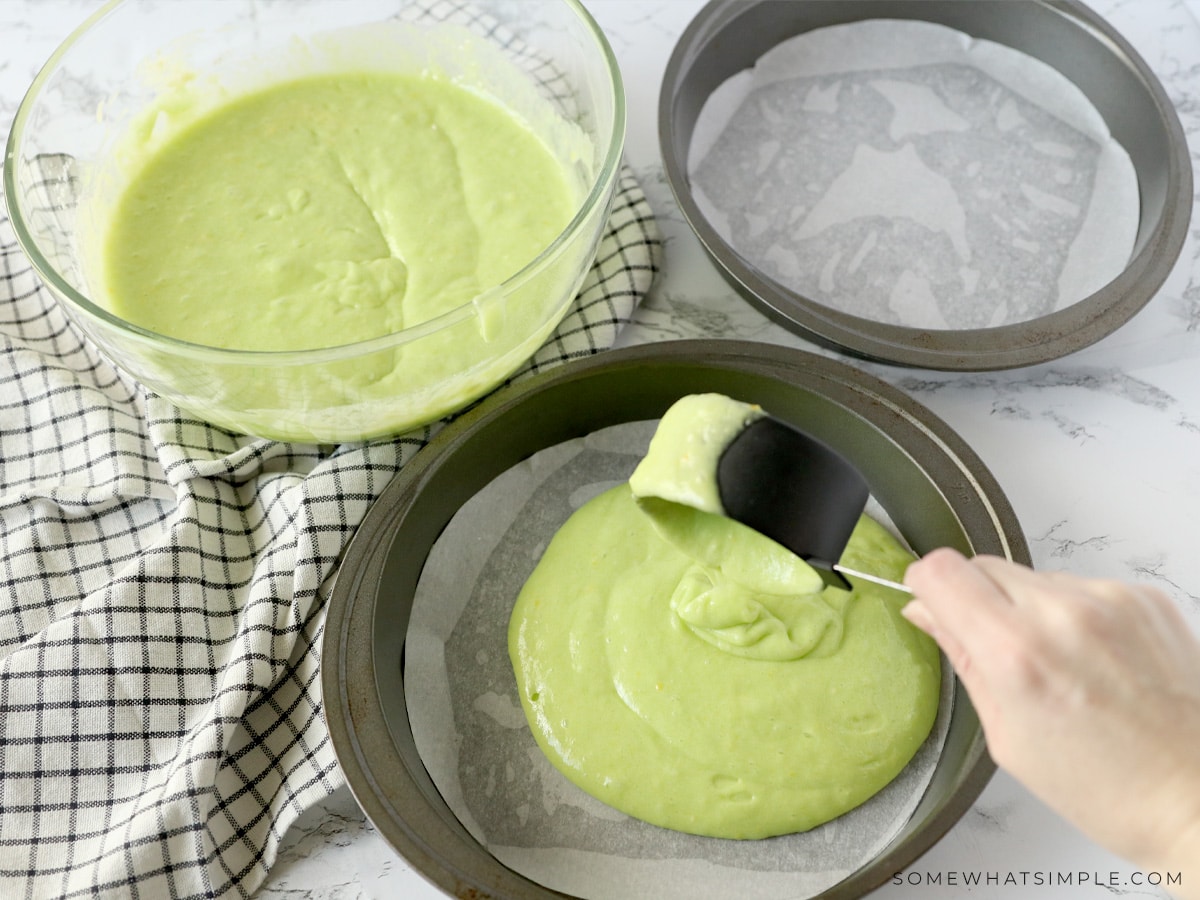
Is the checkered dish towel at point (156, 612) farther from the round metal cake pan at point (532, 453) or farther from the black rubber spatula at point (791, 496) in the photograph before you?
the black rubber spatula at point (791, 496)

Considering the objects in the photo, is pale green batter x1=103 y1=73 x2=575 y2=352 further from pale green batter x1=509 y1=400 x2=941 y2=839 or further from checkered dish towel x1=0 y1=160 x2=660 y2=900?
pale green batter x1=509 y1=400 x2=941 y2=839

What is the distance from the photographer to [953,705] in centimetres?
129

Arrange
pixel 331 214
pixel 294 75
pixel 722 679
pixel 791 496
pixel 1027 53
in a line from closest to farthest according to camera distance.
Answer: pixel 791 496 → pixel 722 679 → pixel 331 214 → pixel 294 75 → pixel 1027 53

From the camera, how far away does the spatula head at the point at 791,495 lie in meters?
1.09

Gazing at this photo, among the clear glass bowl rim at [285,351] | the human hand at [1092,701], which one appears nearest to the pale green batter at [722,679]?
the clear glass bowl rim at [285,351]

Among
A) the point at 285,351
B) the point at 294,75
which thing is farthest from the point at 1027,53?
the point at 285,351

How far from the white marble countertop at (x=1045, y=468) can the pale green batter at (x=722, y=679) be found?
0.51 feet

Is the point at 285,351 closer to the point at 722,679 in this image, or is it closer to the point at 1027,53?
the point at 722,679

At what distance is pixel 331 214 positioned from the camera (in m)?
1.46

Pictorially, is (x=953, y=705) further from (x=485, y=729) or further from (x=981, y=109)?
(x=981, y=109)

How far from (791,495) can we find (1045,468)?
0.59 m

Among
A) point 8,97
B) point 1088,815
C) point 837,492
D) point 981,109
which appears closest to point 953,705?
point 837,492

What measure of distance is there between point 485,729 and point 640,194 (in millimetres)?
867

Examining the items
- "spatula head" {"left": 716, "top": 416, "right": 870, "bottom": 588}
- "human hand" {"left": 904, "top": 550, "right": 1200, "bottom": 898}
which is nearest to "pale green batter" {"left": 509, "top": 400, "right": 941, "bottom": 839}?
"spatula head" {"left": 716, "top": 416, "right": 870, "bottom": 588}
